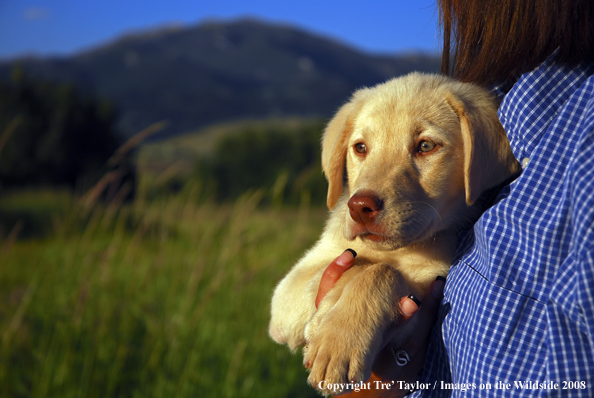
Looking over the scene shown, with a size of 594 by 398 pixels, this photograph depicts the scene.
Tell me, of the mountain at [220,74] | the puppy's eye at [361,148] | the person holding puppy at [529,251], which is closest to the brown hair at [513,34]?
the person holding puppy at [529,251]

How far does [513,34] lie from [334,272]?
0.94 m

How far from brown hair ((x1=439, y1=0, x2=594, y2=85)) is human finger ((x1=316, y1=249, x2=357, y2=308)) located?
29.9 inches

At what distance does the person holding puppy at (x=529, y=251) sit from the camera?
1.08 metres

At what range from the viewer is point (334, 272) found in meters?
1.78

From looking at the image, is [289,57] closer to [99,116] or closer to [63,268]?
[99,116]

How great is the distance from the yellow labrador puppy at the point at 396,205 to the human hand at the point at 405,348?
0.06 m

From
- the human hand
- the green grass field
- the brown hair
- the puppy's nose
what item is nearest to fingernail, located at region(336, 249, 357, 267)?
the puppy's nose

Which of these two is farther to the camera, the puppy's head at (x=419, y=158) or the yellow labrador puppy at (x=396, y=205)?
the puppy's head at (x=419, y=158)

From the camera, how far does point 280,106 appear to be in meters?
70.6

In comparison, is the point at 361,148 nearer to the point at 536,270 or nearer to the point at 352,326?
the point at 352,326

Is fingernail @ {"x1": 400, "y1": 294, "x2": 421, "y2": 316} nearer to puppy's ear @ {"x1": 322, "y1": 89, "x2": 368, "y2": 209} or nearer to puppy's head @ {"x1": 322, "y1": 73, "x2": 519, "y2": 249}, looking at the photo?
puppy's head @ {"x1": 322, "y1": 73, "x2": 519, "y2": 249}

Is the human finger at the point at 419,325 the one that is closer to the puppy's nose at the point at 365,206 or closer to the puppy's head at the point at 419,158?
the puppy's head at the point at 419,158

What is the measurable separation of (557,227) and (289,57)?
111782 mm

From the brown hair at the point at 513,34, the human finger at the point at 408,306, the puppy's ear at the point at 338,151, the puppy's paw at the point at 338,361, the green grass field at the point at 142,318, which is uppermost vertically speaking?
the brown hair at the point at 513,34
